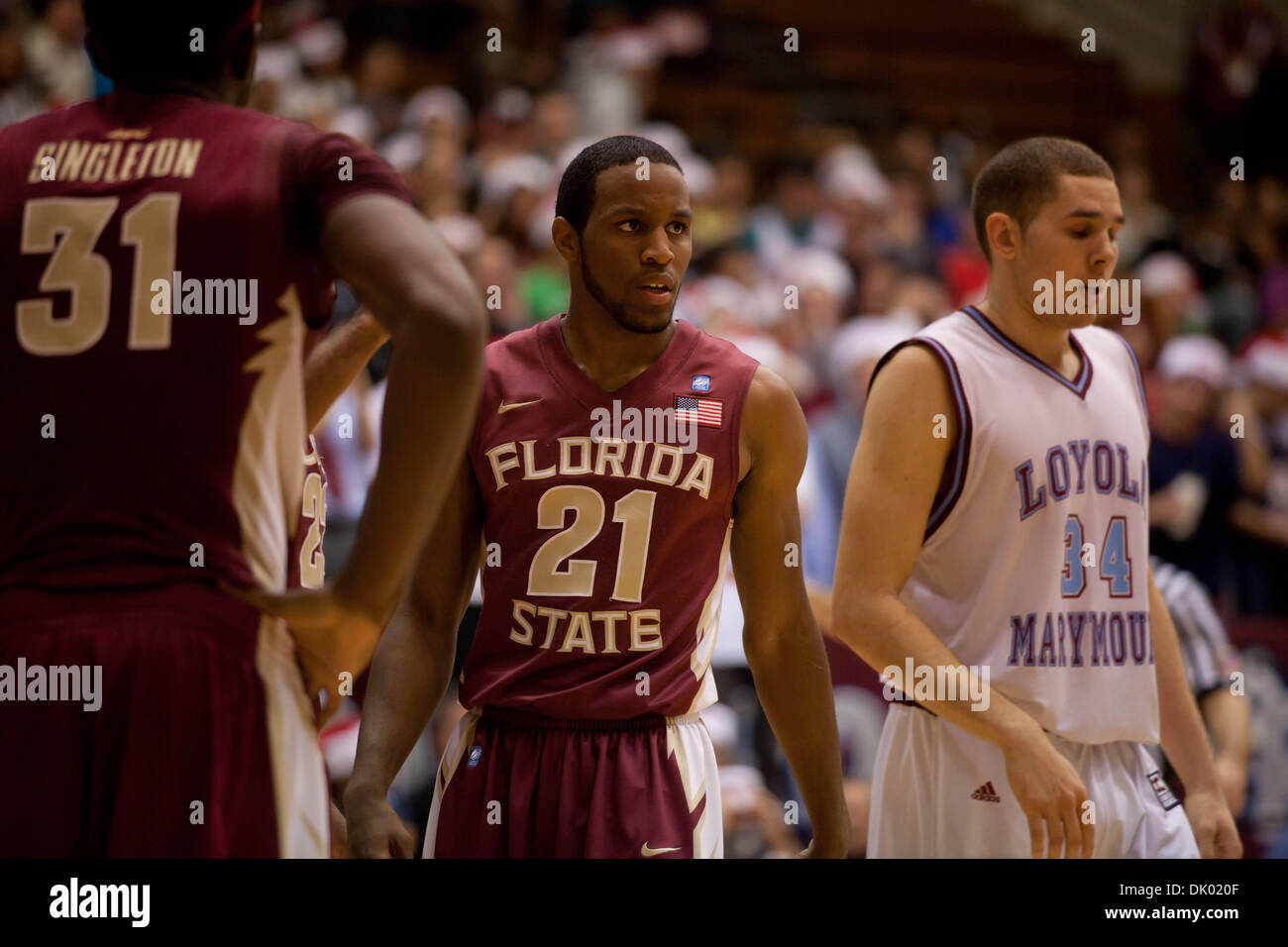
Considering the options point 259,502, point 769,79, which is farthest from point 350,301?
point 769,79

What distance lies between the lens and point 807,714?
364 centimetres

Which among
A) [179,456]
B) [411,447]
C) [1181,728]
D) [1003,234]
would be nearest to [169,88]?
[179,456]

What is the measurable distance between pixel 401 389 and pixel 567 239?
1369 mm

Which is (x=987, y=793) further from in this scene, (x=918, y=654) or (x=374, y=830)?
(x=374, y=830)

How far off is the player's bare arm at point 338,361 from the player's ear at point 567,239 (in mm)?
708

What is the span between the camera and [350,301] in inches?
302

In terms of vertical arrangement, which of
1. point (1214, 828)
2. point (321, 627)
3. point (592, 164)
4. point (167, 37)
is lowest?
point (1214, 828)

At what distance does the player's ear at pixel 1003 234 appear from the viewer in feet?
13.5

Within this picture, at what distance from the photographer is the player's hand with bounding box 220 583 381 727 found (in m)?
2.47

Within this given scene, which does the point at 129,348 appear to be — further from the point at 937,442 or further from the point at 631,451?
the point at 937,442

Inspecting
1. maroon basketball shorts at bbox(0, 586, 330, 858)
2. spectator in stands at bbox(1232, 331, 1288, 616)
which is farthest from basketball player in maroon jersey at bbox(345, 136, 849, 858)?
spectator in stands at bbox(1232, 331, 1288, 616)

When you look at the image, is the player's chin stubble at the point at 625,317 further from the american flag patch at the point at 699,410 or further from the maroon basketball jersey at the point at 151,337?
the maroon basketball jersey at the point at 151,337

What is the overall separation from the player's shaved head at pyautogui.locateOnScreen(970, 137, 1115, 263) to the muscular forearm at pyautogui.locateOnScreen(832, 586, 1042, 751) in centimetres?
108

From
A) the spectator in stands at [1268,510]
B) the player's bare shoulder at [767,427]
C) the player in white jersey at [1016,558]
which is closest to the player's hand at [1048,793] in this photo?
the player in white jersey at [1016,558]
